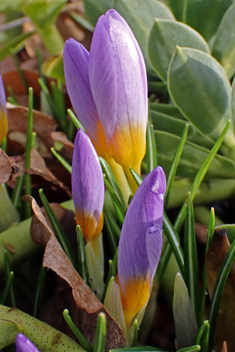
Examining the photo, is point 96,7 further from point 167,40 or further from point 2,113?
point 2,113

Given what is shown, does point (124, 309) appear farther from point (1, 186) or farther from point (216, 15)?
point (216, 15)

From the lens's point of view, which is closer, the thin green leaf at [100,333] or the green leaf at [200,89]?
the thin green leaf at [100,333]

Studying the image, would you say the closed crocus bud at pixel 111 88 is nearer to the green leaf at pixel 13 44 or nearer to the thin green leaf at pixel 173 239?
the thin green leaf at pixel 173 239

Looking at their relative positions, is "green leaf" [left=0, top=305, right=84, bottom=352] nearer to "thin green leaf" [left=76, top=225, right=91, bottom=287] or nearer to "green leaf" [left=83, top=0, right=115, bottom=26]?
"thin green leaf" [left=76, top=225, right=91, bottom=287]

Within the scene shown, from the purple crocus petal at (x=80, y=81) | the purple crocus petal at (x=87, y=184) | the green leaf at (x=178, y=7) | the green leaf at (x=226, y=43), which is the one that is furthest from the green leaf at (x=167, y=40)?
the purple crocus petal at (x=87, y=184)

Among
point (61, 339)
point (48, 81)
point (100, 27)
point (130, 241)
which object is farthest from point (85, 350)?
point (48, 81)

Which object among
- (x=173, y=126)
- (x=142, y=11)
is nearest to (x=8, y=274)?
(x=173, y=126)
